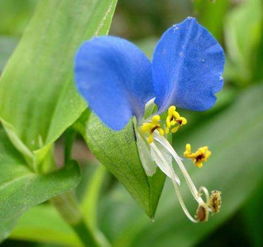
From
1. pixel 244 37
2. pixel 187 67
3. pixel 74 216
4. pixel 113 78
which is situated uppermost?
pixel 113 78

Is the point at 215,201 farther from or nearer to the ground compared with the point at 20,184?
nearer to the ground

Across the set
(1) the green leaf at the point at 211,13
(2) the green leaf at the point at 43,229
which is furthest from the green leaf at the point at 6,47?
(1) the green leaf at the point at 211,13

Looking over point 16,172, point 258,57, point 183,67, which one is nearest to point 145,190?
point 183,67

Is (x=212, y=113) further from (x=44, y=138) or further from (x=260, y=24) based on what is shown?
(x=44, y=138)

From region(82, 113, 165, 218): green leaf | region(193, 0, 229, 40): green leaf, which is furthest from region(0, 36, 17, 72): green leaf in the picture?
region(82, 113, 165, 218): green leaf

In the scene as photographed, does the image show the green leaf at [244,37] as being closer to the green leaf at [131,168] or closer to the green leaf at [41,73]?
the green leaf at [41,73]

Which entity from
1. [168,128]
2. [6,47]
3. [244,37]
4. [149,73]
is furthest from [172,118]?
[244,37]

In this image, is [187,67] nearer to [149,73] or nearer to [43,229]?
[149,73]

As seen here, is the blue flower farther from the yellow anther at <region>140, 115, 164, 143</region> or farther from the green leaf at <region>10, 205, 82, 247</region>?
the green leaf at <region>10, 205, 82, 247</region>
